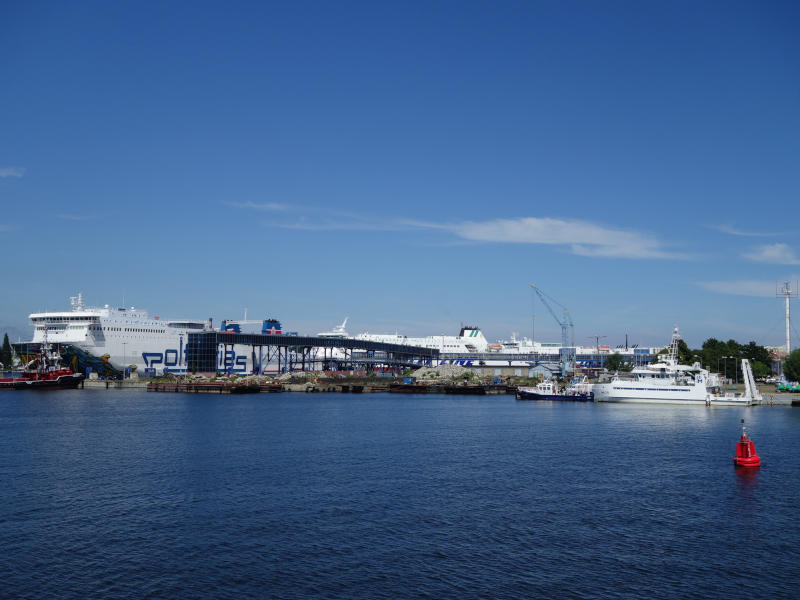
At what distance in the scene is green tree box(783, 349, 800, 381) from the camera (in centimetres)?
12975

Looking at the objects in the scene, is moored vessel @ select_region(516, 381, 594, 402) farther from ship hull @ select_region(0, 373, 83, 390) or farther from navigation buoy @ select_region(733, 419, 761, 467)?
ship hull @ select_region(0, 373, 83, 390)

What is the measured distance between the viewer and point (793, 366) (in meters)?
131

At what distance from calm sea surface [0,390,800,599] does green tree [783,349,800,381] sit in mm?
82944

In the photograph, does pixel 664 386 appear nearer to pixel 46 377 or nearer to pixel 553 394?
pixel 553 394

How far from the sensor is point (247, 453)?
47.3 metres

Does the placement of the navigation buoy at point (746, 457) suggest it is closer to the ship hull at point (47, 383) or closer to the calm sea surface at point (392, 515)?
the calm sea surface at point (392, 515)

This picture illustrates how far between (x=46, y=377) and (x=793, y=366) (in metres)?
140

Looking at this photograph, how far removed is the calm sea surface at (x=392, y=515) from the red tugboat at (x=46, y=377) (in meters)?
71.9

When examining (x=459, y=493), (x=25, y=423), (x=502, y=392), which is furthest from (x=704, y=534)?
(x=502, y=392)

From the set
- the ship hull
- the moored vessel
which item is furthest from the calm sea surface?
the ship hull

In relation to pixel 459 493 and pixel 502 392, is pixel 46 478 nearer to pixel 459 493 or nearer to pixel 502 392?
pixel 459 493

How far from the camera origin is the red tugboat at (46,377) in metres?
123

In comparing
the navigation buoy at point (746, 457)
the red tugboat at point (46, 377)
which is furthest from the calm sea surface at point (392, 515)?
the red tugboat at point (46, 377)

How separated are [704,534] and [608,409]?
64.5 metres
